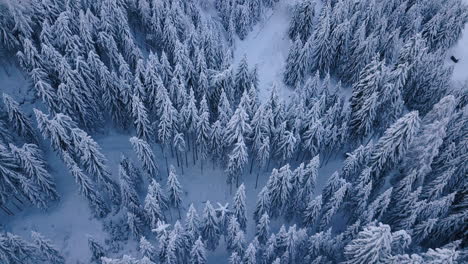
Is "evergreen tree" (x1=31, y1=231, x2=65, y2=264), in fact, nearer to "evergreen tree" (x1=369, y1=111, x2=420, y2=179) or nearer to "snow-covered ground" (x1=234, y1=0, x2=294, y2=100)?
"snow-covered ground" (x1=234, y1=0, x2=294, y2=100)

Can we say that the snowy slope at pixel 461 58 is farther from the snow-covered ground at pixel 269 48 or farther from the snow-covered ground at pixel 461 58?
the snow-covered ground at pixel 269 48

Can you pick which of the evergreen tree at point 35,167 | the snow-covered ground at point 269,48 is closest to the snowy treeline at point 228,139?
the evergreen tree at point 35,167

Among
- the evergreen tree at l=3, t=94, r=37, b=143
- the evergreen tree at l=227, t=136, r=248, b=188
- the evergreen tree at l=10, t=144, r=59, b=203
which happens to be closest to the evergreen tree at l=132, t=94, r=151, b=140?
the evergreen tree at l=227, t=136, r=248, b=188

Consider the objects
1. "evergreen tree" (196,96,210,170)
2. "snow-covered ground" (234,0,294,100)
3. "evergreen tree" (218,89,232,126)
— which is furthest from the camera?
"snow-covered ground" (234,0,294,100)

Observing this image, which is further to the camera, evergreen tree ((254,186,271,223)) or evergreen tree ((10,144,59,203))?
evergreen tree ((254,186,271,223))

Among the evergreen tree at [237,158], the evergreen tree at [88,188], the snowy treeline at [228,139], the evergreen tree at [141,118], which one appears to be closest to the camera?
the snowy treeline at [228,139]

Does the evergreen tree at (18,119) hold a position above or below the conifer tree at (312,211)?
above
